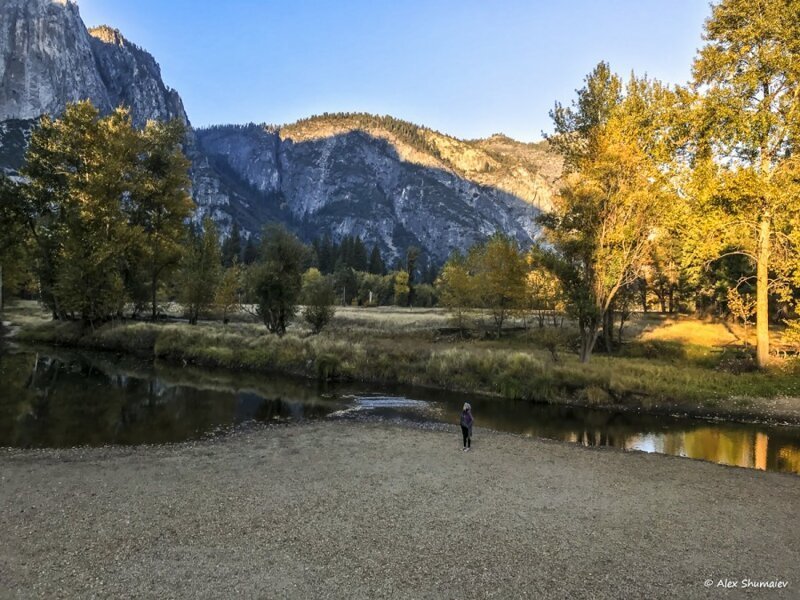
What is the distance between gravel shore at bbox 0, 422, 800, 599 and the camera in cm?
807

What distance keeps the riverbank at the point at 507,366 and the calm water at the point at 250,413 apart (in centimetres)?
169

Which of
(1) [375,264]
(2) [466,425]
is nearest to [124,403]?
(2) [466,425]

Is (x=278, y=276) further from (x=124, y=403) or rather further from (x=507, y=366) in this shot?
(x=507, y=366)

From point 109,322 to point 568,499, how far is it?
49.1m

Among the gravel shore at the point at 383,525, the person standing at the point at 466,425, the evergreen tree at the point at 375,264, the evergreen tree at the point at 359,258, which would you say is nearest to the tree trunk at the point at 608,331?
the gravel shore at the point at 383,525

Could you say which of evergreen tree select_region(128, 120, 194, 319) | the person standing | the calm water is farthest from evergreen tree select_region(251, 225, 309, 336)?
the person standing

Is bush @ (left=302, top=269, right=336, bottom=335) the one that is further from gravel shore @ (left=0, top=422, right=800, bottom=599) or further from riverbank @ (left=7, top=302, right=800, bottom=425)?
gravel shore @ (left=0, top=422, right=800, bottom=599)

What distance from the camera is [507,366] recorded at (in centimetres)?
3080

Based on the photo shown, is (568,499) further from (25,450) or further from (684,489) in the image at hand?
(25,450)

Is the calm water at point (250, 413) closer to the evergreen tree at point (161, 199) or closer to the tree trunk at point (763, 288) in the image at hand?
the tree trunk at point (763, 288)

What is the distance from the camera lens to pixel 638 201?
30188 mm

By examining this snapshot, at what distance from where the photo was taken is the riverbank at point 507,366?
25359mm

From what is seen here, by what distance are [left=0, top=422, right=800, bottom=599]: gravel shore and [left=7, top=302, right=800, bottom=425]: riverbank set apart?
10.6 meters

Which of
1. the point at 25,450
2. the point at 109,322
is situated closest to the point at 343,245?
the point at 109,322
